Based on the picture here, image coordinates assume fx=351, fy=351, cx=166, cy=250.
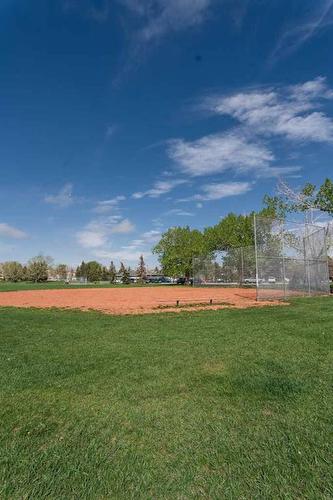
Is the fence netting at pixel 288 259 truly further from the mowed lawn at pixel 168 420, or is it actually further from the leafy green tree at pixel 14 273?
the leafy green tree at pixel 14 273

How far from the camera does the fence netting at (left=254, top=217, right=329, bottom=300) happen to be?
667 inches

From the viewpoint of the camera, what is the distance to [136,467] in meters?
2.56

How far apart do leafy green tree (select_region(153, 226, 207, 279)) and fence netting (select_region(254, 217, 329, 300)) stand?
39755 mm

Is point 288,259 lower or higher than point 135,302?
higher

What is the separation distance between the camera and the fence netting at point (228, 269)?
35.8 metres

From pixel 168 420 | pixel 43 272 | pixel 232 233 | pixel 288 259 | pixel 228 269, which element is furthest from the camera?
pixel 43 272

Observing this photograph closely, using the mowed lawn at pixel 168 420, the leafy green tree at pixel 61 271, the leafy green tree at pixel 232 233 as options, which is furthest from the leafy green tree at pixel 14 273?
the mowed lawn at pixel 168 420

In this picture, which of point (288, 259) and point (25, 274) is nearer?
point (288, 259)

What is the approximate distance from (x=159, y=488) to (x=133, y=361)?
3.23 metres

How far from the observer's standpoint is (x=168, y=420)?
334cm

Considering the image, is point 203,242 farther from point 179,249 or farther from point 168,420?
point 168,420

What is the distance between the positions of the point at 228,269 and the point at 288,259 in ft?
69.5

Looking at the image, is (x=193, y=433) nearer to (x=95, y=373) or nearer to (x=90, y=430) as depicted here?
(x=90, y=430)

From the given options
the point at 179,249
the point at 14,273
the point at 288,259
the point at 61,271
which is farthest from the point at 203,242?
the point at 61,271
